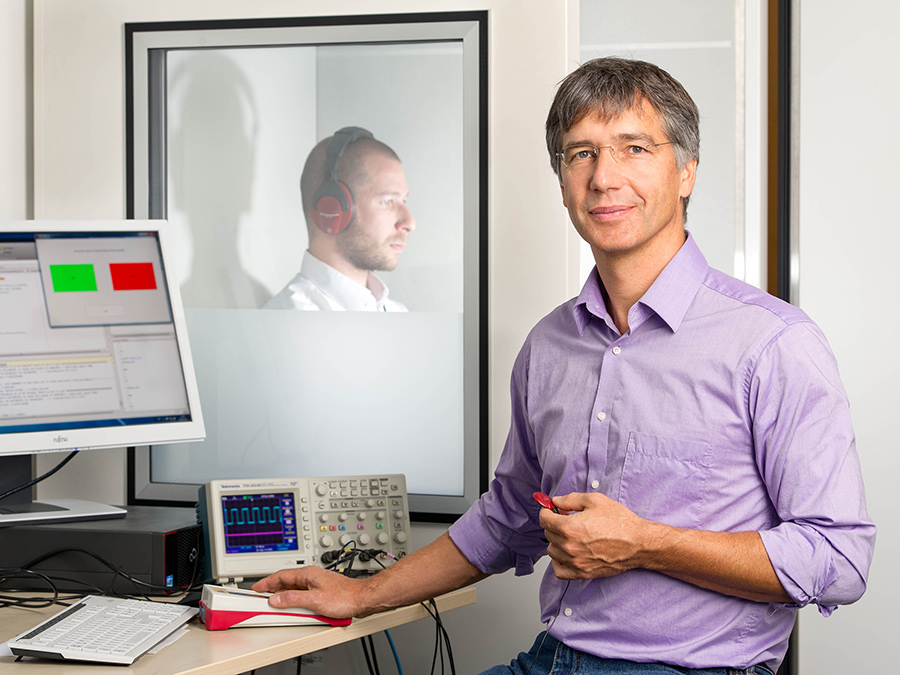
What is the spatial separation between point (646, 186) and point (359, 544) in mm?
879

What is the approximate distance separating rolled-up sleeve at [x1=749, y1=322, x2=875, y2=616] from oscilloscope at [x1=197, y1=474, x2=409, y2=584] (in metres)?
0.76

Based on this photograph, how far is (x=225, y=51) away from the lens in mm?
1991

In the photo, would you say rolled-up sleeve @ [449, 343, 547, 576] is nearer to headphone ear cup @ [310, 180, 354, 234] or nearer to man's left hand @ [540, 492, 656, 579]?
man's left hand @ [540, 492, 656, 579]

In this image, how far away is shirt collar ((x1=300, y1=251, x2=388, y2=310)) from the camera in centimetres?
195

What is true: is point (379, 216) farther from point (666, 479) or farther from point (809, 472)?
point (809, 472)

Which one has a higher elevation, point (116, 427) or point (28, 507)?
point (116, 427)

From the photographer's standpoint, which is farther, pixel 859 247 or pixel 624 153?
pixel 859 247

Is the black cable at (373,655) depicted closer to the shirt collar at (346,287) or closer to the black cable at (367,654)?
the black cable at (367,654)

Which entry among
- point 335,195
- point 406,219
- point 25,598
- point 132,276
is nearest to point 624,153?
point 406,219

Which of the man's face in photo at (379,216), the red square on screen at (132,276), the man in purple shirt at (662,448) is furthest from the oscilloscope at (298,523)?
the man's face in photo at (379,216)

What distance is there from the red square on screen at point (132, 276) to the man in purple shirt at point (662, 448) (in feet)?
2.32

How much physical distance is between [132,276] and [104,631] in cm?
78

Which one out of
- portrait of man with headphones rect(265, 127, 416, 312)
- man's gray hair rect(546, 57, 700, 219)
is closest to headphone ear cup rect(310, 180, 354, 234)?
portrait of man with headphones rect(265, 127, 416, 312)

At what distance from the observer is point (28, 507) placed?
164 centimetres
